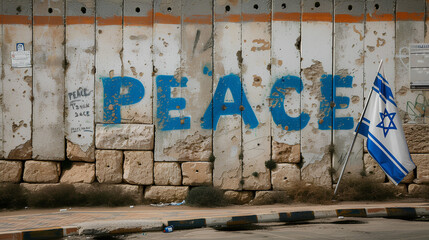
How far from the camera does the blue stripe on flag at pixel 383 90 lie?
7.65 m

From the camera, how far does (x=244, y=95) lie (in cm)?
842

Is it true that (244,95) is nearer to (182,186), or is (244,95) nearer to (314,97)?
(314,97)

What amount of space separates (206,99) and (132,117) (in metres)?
1.37

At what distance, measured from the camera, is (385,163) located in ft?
24.7

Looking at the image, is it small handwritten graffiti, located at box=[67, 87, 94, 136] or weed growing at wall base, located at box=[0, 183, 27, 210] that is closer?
weed growing at wall base, located at box=[0, 183, 27, 210]

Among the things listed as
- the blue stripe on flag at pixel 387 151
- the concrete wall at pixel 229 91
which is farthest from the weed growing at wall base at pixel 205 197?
the blue stripe on flag at pixel 387 151

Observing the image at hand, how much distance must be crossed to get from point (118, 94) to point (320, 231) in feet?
14.3

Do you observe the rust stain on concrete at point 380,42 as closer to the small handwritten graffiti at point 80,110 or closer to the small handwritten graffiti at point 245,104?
the small handwritten graffiti at point 245,104

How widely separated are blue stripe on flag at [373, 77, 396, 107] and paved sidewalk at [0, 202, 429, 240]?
1729 millimetres

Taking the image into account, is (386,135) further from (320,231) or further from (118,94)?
(118,94)

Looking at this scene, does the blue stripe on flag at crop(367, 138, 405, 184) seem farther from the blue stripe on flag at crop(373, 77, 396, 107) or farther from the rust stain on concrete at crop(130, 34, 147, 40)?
the rust stain on concrete at crop(130, 34, 147, 40)

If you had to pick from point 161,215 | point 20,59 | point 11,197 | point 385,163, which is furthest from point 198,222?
point 20,59

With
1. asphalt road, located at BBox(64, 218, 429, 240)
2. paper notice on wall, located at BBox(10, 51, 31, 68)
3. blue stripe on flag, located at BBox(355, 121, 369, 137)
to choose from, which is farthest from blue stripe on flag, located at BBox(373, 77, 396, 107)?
paper notice on wall, located at BBox(10, 51, 31, 68)

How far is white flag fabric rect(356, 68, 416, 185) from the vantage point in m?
7.49
